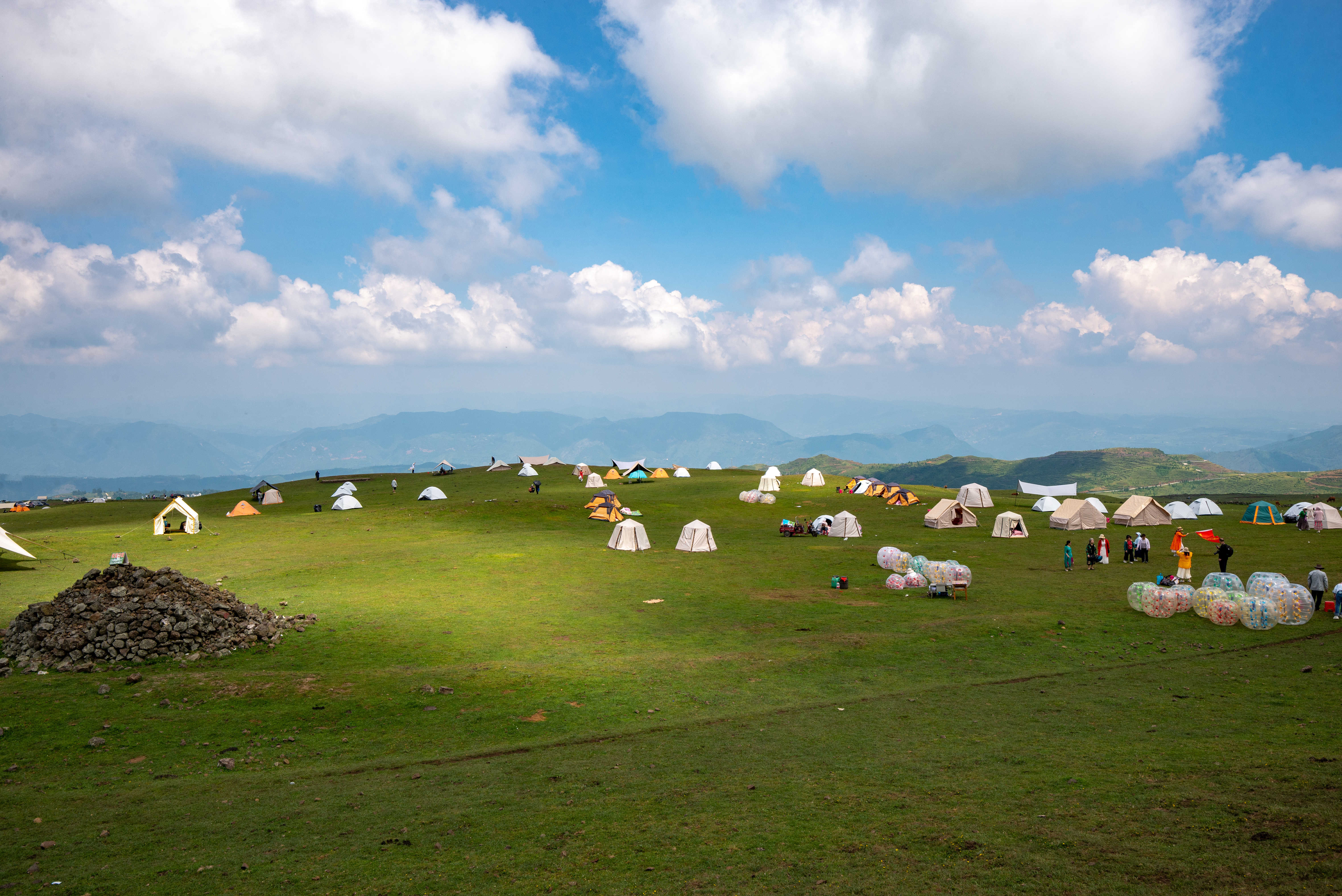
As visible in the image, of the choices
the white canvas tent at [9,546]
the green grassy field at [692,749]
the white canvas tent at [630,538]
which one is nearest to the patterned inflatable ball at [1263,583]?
the green grassy field at [692,749]

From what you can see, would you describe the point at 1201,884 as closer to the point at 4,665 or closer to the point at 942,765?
the point at 942,765

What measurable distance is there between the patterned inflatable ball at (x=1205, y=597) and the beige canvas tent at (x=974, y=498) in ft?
159

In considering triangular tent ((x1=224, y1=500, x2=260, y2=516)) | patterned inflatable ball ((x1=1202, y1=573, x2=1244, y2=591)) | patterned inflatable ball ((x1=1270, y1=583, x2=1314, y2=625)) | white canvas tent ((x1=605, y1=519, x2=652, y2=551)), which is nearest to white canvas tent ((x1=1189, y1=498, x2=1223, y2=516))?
patterned inflatable ball ((x1=1202, y1=573, x2=1244, y2=591))

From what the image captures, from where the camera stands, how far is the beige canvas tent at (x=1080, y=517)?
6338 cm

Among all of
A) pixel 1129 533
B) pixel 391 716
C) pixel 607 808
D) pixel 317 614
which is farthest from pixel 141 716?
pixel 1129 533

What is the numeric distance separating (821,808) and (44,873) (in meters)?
13.0

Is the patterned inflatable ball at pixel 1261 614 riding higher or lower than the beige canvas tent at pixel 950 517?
lower

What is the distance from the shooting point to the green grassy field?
34.7ft

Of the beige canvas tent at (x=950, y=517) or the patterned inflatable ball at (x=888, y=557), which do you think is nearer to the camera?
the patterned inflatable ball at (x=888, y=557)

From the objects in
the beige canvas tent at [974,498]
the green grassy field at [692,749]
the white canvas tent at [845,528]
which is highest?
the beige canvas tent at [974,498]

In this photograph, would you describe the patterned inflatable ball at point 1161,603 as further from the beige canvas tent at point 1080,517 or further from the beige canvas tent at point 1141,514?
the beige canvas tent at point 1141,514

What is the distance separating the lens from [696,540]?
167 feet

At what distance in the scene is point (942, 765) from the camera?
1505cm

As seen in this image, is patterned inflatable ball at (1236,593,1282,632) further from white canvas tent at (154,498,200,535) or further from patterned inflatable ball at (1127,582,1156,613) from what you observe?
white canvas tent at (154,498,200,535)
